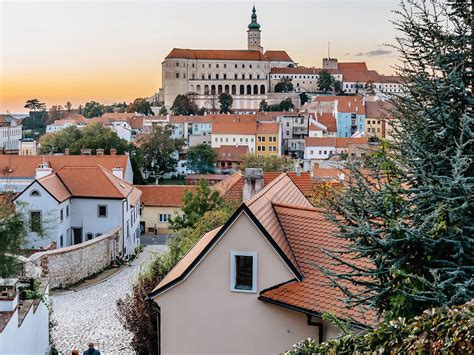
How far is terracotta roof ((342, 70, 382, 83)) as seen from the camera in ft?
555

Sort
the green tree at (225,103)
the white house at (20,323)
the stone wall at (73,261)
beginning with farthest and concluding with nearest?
the green tree at (225,103) → the stone wall at (73,261) → the white house at (20,323)

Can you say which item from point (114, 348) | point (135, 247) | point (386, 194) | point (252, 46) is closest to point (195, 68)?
point (252, 46)

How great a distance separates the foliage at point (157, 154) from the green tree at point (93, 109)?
Answer: 295 feet

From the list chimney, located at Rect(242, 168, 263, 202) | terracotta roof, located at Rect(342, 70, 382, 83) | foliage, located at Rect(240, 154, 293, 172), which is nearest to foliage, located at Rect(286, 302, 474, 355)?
chimney, located at Rect(242, 168, 263, 202)

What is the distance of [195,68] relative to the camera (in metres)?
170

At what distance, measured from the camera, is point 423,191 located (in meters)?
6.84

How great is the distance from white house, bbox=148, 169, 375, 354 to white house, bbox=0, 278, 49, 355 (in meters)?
2.44

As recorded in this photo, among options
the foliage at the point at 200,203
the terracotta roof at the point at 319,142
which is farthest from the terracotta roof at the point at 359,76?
the foliage at the point at 200,203

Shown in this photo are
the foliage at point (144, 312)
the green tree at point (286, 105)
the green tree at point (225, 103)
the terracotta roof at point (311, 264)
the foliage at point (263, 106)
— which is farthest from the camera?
the foliage at point (263, 106)

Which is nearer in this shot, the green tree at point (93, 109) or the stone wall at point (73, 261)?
the stone wall at point (73, 261)

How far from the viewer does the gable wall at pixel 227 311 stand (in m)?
9.98

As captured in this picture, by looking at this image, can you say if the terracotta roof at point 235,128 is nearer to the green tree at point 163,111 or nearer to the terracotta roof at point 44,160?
the green tree at point 163,111

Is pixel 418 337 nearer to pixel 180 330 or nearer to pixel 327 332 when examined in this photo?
pixel 327 332

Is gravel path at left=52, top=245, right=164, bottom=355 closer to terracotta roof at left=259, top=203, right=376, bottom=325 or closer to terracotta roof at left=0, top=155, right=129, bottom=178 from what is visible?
terracotta roof at left=259, top=203, right=376, bottom=325
